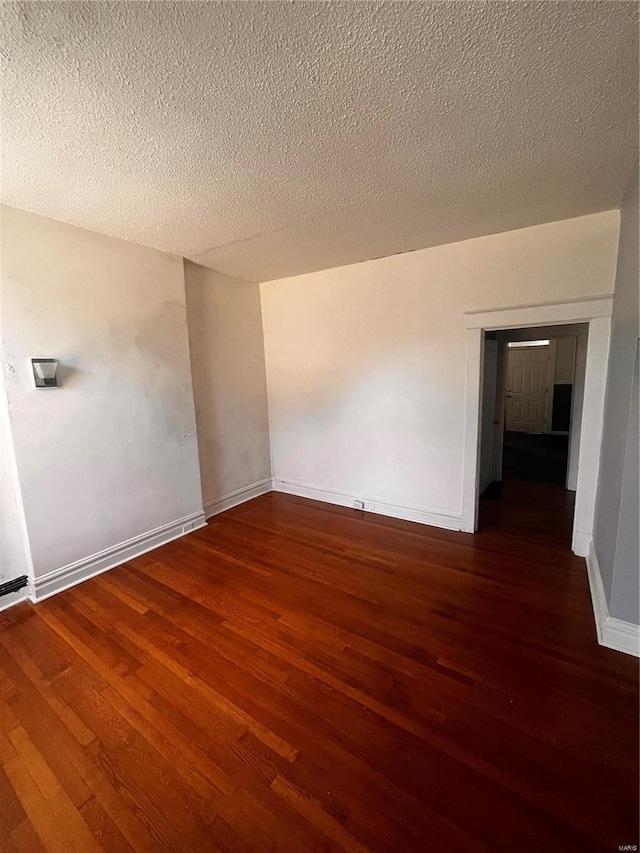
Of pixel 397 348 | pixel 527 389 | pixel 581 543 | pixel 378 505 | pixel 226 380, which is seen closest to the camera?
pixel 581 543

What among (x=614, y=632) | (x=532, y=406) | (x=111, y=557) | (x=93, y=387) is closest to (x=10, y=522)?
(x=111, y=557)

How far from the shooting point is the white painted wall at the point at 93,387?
231 cm

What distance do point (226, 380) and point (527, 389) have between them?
735 cm

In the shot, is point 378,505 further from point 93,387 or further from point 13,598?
point 13,598

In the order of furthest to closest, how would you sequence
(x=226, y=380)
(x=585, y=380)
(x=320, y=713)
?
1. (x=226, y=380)
2. (x=585, y=380)
3. (x=320, y=713)

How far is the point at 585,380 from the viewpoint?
262cm

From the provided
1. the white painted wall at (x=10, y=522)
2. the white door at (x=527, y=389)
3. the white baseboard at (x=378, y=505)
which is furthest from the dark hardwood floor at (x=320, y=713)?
the white door at (x=527, y=389)

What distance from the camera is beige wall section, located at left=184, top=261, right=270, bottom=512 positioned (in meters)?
3.61

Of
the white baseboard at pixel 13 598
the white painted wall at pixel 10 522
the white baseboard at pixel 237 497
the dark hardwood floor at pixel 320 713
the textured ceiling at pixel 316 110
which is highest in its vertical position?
the textured ceiling at pixel 316 110

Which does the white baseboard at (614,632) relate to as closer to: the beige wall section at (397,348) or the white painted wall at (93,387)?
the beige wall section at (397,348)

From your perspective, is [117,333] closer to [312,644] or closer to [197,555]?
[197,555]

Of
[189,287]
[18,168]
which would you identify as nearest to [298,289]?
[189,287]

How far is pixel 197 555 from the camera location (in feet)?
9.92

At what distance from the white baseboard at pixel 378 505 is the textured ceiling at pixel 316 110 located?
2586 mm
